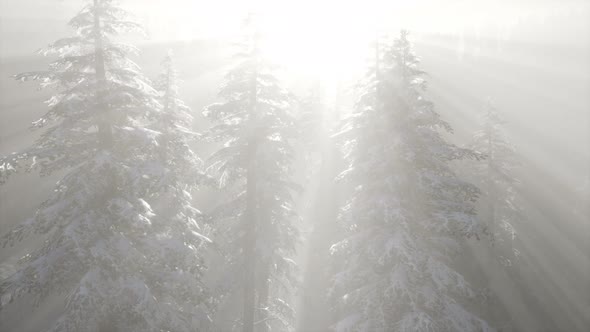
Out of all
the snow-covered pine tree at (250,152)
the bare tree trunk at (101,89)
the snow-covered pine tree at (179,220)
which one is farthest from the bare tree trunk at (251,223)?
the bare tree trunk at (101,89)

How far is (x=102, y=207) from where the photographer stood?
10.6 m

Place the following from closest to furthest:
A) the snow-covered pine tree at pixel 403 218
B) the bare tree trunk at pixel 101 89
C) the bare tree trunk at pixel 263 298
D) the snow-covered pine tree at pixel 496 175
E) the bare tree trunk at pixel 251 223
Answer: the bare tree trunk at pixel 101 89 → the snow-covered pine tree at pixel 403 218 → the bare tree trunk at pixel 251 223 → the bare tree trunk at pixel 263 298 → the snow-covered pine tree at pixel 496 175

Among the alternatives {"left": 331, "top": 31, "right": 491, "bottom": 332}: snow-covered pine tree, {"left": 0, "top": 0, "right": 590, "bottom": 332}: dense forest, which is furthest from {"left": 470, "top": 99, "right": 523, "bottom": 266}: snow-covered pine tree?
{"left": 331, "top": 31, "right": 491, "bottom": 332}: snow-covered pine tree

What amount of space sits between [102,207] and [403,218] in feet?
31.0

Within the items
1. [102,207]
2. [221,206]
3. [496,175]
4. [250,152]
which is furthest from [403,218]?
[496,175]

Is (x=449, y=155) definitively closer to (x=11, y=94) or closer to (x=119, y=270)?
(x=119, y=270)

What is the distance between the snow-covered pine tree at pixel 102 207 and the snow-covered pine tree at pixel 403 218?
588 cm

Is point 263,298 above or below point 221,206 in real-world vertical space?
below

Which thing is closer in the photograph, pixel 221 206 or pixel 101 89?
pixel 101 89

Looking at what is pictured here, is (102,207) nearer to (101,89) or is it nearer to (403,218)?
(101,89)

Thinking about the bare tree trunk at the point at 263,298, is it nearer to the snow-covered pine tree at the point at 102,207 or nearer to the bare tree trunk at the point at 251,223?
the bare tree trunk at the point at 251,223

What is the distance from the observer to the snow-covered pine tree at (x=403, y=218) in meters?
11.8

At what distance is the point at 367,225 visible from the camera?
44.7 ft

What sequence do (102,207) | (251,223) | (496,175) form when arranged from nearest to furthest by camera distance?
(102,207)
(251,223)
(496,175)
